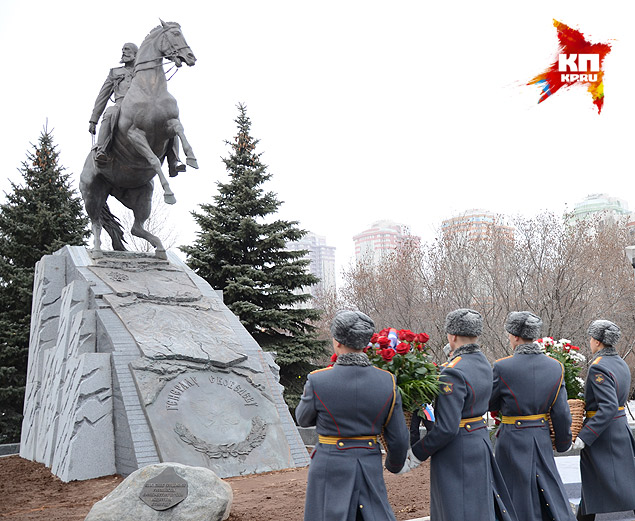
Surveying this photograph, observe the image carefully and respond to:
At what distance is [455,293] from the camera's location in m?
20.6

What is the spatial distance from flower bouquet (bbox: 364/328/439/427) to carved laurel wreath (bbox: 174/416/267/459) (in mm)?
4022

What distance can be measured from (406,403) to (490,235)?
1844 cm

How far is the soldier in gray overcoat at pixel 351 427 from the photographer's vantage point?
147 inches

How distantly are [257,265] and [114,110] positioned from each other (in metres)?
9.00

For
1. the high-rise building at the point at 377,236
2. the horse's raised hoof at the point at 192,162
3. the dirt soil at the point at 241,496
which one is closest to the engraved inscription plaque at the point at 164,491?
the dirt soil at the point at 241,496

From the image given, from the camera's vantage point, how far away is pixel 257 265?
18.7m

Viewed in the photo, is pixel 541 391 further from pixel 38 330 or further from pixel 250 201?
pixel 250 201

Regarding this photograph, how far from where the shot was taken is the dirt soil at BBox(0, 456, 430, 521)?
6.04 meters

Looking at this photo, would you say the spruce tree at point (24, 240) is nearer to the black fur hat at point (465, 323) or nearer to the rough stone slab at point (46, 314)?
the rough stone slab at point (46, 314)

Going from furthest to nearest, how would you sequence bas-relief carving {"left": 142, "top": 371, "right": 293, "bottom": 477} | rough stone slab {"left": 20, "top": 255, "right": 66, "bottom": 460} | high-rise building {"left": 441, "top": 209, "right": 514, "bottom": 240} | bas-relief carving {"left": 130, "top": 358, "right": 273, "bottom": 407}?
high-rise building {"left": 441, "top": 209, "right": 514, "bottom": 240} < rough stone slab {"left": 20, "top": 255, "right": 66, "bottom": 460} < bas-relief carving {"left": 130, "top": 358, "right": 273, "bottom": 407} < bas-relief carving {"left": 142, "top": 371, "right": 293, "bottom": 477}

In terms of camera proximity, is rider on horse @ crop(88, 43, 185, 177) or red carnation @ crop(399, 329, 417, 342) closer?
red carnation @ crop(399, 329, 417, 342)

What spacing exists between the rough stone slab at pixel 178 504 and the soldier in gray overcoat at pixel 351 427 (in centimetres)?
188

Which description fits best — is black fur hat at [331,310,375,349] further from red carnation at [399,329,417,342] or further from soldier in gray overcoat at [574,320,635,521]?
soldier in gray overcoat at [574,320,635,521]

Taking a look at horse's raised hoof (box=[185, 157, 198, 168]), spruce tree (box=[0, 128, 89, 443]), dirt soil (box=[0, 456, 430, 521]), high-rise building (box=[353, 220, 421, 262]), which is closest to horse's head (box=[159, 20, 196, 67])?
horse's raised hoof (box=[185, 157, 198, 168])
